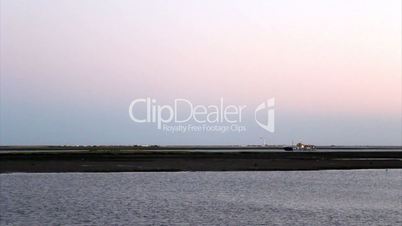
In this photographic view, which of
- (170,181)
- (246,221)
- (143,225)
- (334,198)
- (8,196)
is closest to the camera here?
(143,225)

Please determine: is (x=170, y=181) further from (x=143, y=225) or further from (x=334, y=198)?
(x=143, y=225)

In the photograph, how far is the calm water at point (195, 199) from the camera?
32.4m

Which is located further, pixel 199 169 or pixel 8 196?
pixel 199 169

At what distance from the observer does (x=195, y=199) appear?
137ft

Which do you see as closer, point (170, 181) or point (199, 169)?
point (170, 181)

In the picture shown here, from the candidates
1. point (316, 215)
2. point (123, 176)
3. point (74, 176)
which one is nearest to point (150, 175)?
point (123, 176)

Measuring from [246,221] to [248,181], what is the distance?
2515cm

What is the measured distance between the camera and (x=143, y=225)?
30.1 meters

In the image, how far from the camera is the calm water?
3244cm

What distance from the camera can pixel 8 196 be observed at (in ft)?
132

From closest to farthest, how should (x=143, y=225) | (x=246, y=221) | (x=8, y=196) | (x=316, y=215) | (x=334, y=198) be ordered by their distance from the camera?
(x=143, y=225)
(x=246, y=221)
(x=316, y=215)
(x=8, y=196)
(x=334, y=198)

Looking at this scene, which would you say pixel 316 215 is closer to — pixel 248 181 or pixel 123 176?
pixel 248 181

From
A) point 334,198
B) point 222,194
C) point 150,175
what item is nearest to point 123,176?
point 150,175

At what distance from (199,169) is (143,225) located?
137 feet
